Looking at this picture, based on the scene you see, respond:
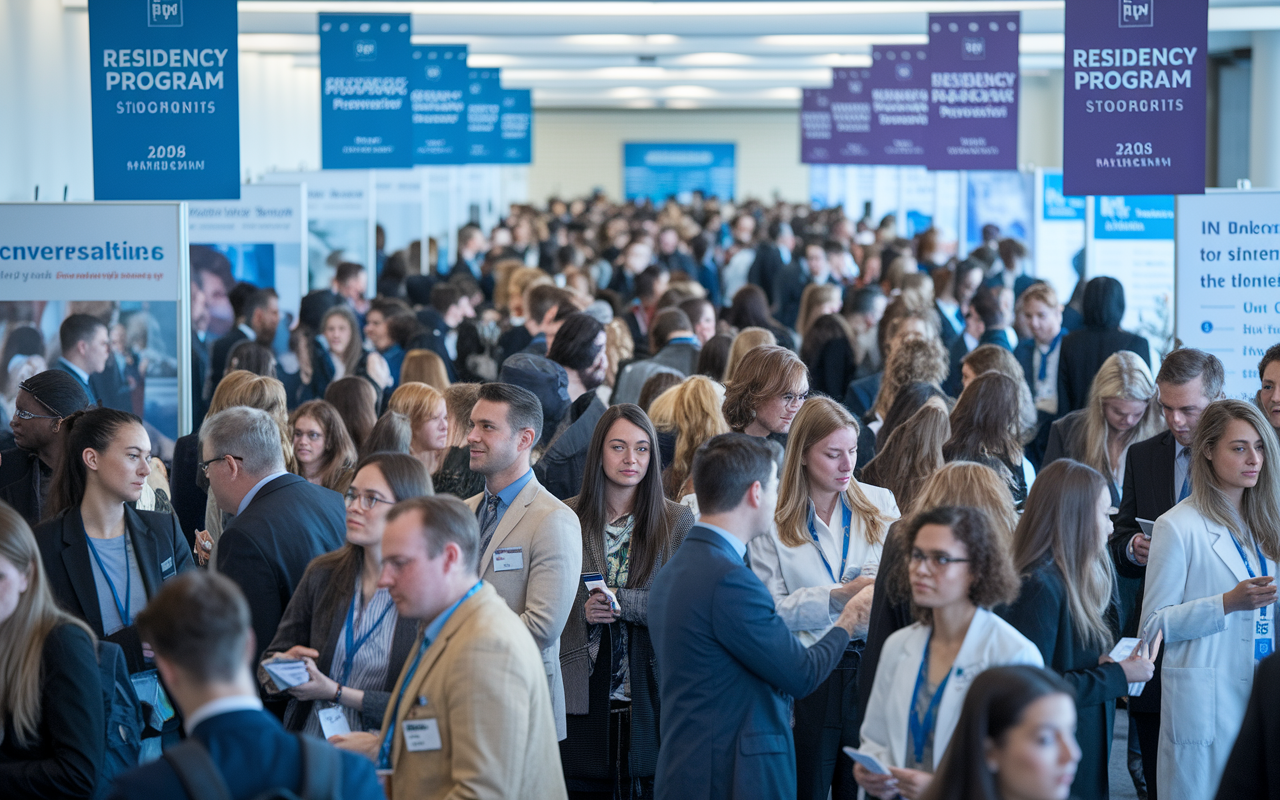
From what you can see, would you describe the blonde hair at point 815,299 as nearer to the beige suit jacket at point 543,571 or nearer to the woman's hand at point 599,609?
the woman's hand at point 599,609

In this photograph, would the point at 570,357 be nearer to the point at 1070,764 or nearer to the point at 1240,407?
the point at 1240,407

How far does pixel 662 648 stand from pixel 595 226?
1882 cm

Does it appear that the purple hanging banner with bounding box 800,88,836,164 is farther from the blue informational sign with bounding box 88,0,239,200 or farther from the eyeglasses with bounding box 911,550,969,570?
the eyeglasses with bounding box 911,550,969,570

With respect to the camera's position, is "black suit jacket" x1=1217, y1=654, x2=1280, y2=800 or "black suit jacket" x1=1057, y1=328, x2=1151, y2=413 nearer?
"black suit jacket" x1=1217, y1=654, x2=1280, y2=800

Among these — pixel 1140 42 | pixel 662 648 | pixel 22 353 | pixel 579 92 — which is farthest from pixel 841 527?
pixel 579 92

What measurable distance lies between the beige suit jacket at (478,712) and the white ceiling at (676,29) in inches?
334

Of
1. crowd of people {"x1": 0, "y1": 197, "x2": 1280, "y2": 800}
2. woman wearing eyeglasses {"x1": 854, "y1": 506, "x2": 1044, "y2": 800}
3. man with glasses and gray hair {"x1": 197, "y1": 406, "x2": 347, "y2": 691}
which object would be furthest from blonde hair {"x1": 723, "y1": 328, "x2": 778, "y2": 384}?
woman wearing eyeglasses {"x1": 854, "y1": 506, "x2": 1044, "y2": 800}

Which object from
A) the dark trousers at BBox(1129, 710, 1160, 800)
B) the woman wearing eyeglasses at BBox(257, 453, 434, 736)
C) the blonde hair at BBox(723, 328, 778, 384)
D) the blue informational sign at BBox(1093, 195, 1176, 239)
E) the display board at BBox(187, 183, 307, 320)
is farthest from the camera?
the blue informational sign at BBox(1093, 195, 1176, 239)

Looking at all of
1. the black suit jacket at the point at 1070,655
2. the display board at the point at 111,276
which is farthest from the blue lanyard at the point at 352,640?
the display board at the point at 111,276

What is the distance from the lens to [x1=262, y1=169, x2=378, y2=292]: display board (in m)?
11.1

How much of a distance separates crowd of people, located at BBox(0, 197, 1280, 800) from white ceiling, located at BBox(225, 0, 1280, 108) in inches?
255

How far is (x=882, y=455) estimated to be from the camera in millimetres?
4984

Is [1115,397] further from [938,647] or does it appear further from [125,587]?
[125,587]

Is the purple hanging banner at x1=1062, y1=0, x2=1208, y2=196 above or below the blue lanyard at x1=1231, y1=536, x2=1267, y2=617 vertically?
above
